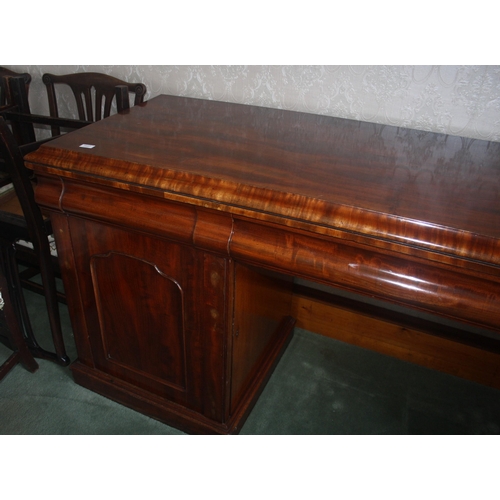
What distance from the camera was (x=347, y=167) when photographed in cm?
83

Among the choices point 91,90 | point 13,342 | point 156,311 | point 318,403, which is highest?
point 91,90

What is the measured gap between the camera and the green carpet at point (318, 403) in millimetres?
1170

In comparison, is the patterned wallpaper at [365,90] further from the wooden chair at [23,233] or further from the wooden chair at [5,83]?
the wooden chair at [23,233]

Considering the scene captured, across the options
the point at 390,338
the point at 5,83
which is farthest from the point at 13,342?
the point at 390,338

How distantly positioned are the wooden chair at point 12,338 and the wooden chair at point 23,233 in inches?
1.2

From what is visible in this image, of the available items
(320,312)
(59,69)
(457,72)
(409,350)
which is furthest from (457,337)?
(59,69)

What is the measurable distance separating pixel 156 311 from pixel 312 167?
0.47 meters

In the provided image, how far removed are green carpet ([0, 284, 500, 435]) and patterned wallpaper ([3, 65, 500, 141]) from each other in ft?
2.39

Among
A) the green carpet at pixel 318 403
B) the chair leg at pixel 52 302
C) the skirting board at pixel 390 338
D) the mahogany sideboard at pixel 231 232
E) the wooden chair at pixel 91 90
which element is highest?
the wooden chair at pixel 91 90

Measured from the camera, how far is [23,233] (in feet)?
3.75

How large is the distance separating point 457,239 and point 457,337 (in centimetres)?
78

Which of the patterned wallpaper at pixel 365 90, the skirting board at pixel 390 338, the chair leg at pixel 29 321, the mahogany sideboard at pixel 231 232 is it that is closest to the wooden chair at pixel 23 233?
the chair leg at pixel 29 321

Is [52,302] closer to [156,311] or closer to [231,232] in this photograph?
[156,311]

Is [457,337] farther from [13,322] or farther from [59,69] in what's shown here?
[59,69]
